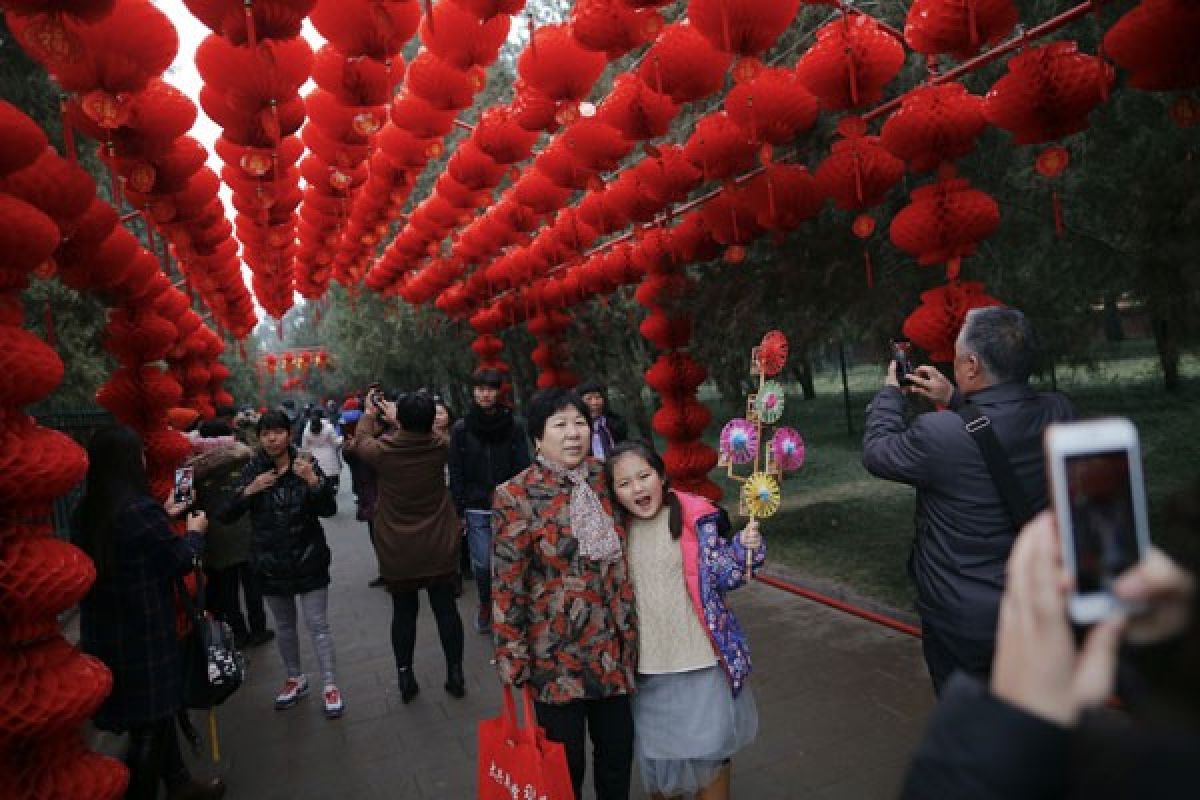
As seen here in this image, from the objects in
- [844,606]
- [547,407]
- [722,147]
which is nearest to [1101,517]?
[547,407]

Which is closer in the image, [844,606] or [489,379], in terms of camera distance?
[489,379]

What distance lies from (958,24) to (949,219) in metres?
0.82

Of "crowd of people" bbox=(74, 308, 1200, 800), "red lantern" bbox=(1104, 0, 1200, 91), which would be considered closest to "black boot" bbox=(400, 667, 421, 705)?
"crowd of people" bbox=(74, 308, 1200, 800)

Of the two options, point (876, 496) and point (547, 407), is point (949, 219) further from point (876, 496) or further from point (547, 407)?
point (876, 496)

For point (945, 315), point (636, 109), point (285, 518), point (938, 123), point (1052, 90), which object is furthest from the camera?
point (285, 518)

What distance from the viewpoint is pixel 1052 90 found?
118 inches

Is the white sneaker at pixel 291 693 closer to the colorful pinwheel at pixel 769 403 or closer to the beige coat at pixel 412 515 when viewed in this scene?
the beige coat at pixel 412 515

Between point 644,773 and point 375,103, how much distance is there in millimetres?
3629

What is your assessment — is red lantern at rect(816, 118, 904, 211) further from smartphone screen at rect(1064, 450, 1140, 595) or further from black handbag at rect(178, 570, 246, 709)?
black handbag at rect(178, 570, 246, 709)

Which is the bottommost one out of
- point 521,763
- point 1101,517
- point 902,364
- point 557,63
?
point 521,763

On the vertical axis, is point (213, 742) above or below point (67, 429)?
below

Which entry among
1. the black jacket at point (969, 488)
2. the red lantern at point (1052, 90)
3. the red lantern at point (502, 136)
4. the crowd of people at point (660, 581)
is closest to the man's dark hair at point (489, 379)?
the red lantern at point (502, 136)

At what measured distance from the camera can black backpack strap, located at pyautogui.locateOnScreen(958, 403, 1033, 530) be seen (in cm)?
225

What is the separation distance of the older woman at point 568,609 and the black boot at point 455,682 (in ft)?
6.91
